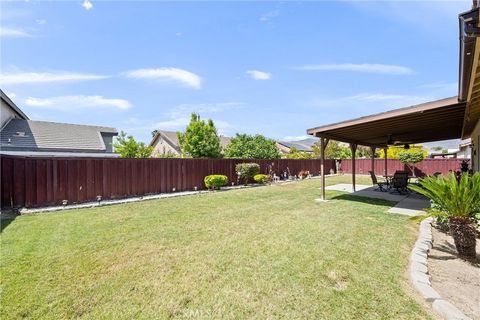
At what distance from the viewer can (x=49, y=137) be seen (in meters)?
17.5

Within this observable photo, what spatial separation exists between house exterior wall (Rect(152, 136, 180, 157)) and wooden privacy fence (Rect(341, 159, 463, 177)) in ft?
64.7

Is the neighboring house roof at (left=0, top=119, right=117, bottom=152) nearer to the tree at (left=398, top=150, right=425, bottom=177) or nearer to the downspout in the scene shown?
the downspout

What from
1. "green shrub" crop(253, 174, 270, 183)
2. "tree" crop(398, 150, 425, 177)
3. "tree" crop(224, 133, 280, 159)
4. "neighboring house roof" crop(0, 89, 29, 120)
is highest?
"neighboring house roof" crop(0, 89, 29, 120)

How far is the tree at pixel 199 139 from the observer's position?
22516mm

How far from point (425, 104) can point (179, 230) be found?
7.09 meters

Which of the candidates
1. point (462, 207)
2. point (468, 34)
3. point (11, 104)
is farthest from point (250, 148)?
point (468, 34)

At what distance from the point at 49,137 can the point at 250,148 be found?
1579cm

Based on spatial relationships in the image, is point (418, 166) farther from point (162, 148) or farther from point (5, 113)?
point (5, 113)

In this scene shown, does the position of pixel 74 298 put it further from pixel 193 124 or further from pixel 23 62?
pixel 193 124

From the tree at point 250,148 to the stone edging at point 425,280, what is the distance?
698 inches

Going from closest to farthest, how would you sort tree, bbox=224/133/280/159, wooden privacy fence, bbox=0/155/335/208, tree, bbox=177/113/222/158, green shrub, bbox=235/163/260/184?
1. wooden privacy fence, bbox=0/155/335/208
2. green shrub, bbox=235/163/260/184
3. tree, bbox=224/133/280/159
4. tree, bbox=177/113/222/158

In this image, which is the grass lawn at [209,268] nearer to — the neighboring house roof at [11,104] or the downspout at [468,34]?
the downspout at [468,34]

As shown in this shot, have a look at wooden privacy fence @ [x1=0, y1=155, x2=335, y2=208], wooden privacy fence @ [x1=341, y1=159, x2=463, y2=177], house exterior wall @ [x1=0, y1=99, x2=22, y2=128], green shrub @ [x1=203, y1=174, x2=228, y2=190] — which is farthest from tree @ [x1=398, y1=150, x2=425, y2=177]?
house exterior wall @ [x1=0, y1=99, x2=22, y2=128]

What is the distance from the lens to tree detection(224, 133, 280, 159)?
880 inches
